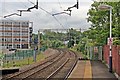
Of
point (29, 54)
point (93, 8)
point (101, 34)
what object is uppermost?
point (93, 8)

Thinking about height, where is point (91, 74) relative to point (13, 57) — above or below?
above

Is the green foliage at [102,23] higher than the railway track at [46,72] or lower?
higher


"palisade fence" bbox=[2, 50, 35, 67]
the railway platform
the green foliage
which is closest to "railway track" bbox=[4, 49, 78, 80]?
the railway platform

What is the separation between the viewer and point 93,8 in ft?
129

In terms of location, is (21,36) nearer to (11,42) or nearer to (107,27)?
(11,42)

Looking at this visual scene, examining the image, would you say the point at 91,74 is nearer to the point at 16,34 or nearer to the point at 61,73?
the point at 61,73

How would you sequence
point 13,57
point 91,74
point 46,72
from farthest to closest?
point 13,57 → point 46,72 → point 91,74

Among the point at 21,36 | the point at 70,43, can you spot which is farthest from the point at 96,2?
the point at 70,43

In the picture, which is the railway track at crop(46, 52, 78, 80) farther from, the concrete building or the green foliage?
the concrete building

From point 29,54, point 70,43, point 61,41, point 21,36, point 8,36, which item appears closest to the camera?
point 29,54

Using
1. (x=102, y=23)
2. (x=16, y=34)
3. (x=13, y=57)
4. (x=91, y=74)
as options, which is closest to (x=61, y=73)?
(x=91, y=74)

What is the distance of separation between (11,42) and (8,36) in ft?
8.12

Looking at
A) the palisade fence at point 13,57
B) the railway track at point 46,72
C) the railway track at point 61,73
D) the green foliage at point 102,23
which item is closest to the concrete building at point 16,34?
the palisade fence at point 13,57

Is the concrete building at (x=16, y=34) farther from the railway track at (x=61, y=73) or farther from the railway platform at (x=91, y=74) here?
the railway platform at (x=91, y=74)
